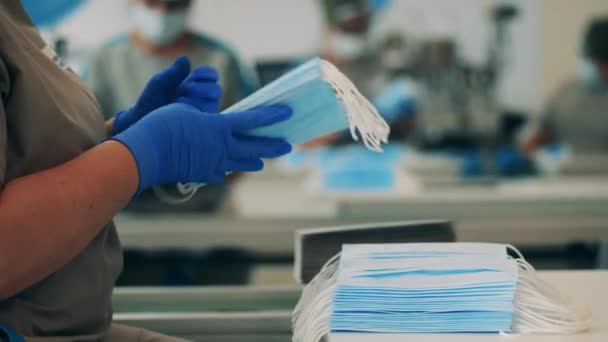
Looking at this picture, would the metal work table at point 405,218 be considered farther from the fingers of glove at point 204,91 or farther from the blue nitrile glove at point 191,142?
the blue nitrile glove at point 191,142

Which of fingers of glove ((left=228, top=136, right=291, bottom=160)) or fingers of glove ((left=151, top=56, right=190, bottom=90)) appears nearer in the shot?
fingers of glove ((left=228, top=136, right=291, bottom=160))

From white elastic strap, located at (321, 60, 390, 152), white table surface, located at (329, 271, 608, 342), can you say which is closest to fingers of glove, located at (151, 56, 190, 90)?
white elastic strap, located at (321, 60, 390, 152)

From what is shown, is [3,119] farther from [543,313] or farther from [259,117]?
[543,313]

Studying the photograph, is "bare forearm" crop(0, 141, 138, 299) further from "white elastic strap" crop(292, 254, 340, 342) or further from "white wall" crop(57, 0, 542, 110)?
"white wall" crop(57, 0, 542, 110)

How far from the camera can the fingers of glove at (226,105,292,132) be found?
103cm

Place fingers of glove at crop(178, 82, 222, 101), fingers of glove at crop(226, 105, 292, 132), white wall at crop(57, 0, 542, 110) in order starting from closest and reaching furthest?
fingers of glove at crop(226, 105, 292, 132)
fingers of glove at crop(178, 82, 222, 101)
white wall at crop(57, 0, 542, 110)

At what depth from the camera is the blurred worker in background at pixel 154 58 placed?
2.67 m

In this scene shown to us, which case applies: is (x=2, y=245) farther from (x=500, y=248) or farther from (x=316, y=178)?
(x=316, y=178)

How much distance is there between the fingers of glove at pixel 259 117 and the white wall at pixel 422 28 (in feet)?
12.7

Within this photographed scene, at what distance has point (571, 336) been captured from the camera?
92cm

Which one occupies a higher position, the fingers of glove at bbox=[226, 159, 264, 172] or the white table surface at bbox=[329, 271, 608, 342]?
the fingers of glove at bbox=[226, 159, 264, 172]

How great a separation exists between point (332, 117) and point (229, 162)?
159 mm

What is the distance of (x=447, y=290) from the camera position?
0.95 meters

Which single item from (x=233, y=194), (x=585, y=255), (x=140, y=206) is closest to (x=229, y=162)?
(x=140, y=206)
